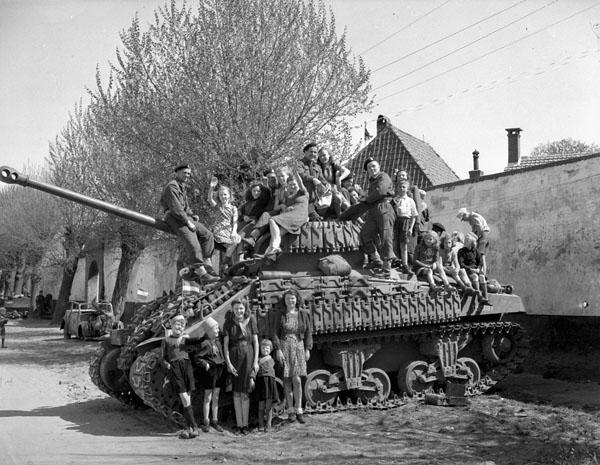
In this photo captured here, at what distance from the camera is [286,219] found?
11180 millimetres

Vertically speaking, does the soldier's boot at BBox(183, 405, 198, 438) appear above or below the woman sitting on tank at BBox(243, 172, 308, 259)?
below

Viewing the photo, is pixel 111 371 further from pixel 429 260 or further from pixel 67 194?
pixel 429 260

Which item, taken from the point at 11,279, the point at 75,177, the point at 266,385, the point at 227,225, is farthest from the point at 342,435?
the point at 11,279

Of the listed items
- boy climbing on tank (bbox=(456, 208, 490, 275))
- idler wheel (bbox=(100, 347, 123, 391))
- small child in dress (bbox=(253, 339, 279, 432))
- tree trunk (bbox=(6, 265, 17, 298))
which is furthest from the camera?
tree trunk (bbox=(6, 265, 17, 298))

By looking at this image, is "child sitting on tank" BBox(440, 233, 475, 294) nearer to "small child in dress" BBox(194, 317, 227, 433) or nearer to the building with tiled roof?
"small child in dress" BBox(194, 317, 227, 433)

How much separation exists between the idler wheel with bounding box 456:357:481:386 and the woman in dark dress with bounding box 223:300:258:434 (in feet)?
13.2

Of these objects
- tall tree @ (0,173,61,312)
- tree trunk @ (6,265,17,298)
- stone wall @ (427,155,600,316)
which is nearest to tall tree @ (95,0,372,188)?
stone wall @ (427,155,600,316)

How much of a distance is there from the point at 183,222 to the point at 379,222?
2988 millimetres

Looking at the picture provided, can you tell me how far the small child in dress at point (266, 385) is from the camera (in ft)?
32.1

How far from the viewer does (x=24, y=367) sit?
17.8 meters

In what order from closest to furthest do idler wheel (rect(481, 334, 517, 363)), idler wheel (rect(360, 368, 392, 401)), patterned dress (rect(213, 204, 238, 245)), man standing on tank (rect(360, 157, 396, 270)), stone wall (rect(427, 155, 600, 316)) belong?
1. idler wheel (rect(360, 368, 392, 401))
2. man standing on tank (rect(360, 157, 396, 270))
3. patterned dress (rect(213, 204, 238, 245))
4. idler wheel (rect(481, 334, 517, 363))
5. stone wall (rect(427, 155, 600, 316))

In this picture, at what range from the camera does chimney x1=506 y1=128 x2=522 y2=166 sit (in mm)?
32156

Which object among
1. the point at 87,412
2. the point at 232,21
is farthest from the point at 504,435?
the point at 232,21

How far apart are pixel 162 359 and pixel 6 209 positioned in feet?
105
